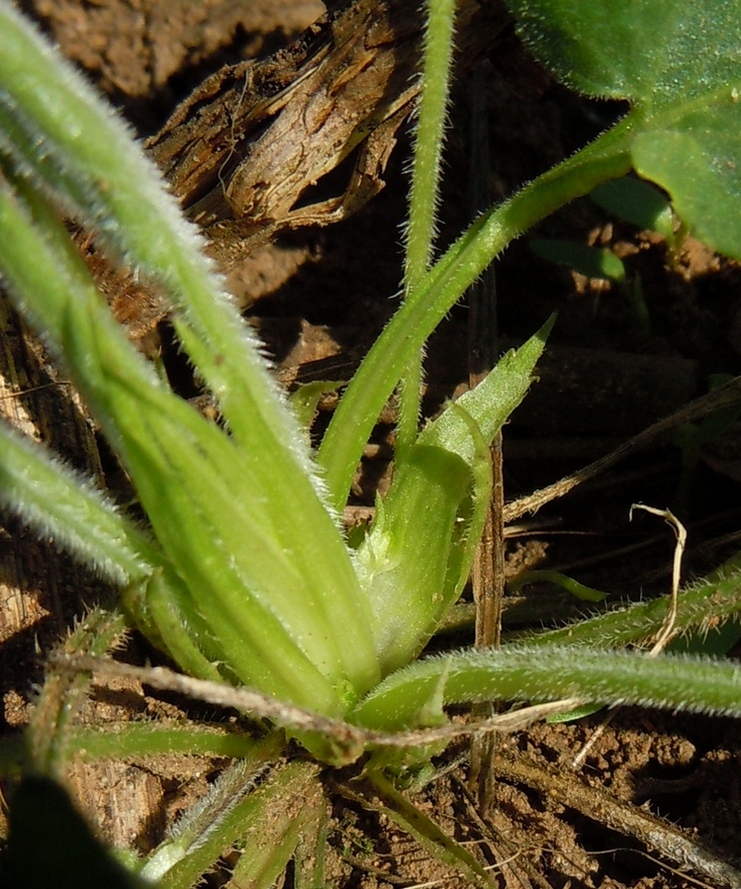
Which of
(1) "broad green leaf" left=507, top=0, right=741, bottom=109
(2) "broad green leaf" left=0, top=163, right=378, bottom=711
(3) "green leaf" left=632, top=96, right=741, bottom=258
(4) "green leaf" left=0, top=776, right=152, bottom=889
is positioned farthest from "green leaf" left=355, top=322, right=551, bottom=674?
(4) "green leaf" left=0, top=776, right=152, bottom=889

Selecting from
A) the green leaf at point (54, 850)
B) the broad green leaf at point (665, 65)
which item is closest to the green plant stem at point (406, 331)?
the broad green leaf at point (665, 65)

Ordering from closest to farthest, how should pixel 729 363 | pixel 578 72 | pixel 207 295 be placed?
1. pixel 207 295
2. pixel 578 72
3. pixel 729 363

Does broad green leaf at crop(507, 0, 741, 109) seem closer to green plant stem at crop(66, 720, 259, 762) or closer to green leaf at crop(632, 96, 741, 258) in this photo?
green leaf at crop(632, 96, 741, 258)

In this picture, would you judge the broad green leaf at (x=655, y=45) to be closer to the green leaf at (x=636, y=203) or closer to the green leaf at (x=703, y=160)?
the green leaf at (x=703, y=160)

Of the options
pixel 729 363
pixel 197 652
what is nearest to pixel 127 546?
pixel 197 652

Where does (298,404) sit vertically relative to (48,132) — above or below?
below

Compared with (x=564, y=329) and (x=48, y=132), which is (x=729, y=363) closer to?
(x=564, y=329)

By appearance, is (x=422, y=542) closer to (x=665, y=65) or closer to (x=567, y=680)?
(x=567, y=680)
